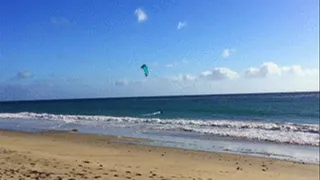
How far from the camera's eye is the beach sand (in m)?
9.59

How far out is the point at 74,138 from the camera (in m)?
21.2

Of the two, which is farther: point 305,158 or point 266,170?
point 305,158

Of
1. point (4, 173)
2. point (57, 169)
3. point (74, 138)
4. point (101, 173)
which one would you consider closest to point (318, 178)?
point (101, 173)

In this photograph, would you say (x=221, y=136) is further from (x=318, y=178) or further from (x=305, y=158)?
(x=318, y=178)

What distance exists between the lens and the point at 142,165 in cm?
1222

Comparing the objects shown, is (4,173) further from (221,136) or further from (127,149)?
(221,136)

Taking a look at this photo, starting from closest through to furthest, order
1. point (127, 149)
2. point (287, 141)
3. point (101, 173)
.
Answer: point (101, 173) < point (127, 149) < point (287, 141)

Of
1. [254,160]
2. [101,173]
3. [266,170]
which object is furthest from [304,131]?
[101,173]

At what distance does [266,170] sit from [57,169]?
20.7 feet

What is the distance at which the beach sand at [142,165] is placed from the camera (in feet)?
31.5

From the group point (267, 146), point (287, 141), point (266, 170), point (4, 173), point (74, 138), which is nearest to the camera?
point (4, 173)

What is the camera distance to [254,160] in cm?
1391

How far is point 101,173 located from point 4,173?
2240 mm

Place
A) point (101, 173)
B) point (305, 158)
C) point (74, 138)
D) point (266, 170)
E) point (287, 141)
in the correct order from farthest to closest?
point (74, 138) < point (287, 141) < point (305, 158) < point (266, 170) < point (101, 173)
